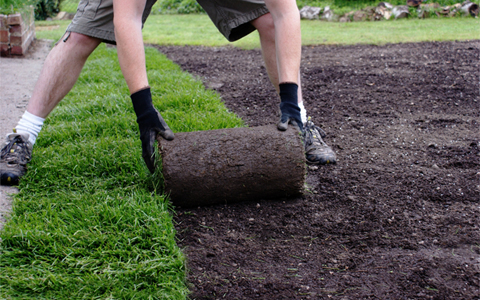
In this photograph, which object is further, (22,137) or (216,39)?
(216,39)

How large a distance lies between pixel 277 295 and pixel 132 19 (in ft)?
5.07

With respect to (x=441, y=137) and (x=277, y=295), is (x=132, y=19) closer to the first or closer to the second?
(x=277, y=295)

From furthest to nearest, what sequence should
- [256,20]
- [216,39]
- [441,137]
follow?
[216,39] < [441,137] < [256,20]

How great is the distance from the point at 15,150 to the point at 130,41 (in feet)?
3.44

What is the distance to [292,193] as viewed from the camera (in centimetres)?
229

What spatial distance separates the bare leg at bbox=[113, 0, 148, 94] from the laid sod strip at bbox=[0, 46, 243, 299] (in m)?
0.51

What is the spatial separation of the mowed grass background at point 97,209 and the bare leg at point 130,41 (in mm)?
502

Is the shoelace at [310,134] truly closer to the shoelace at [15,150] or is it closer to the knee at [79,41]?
the knee at [79,41]

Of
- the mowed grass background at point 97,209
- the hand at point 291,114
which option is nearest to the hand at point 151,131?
the mowed grass background at point 97,209

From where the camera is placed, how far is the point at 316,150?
273cm

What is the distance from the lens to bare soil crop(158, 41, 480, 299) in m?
1.65

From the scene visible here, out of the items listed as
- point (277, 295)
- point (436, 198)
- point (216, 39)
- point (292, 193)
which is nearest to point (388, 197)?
point (436, 198)

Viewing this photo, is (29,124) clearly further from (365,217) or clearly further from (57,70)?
(365,217)

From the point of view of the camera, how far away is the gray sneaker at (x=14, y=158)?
2.39 metres
